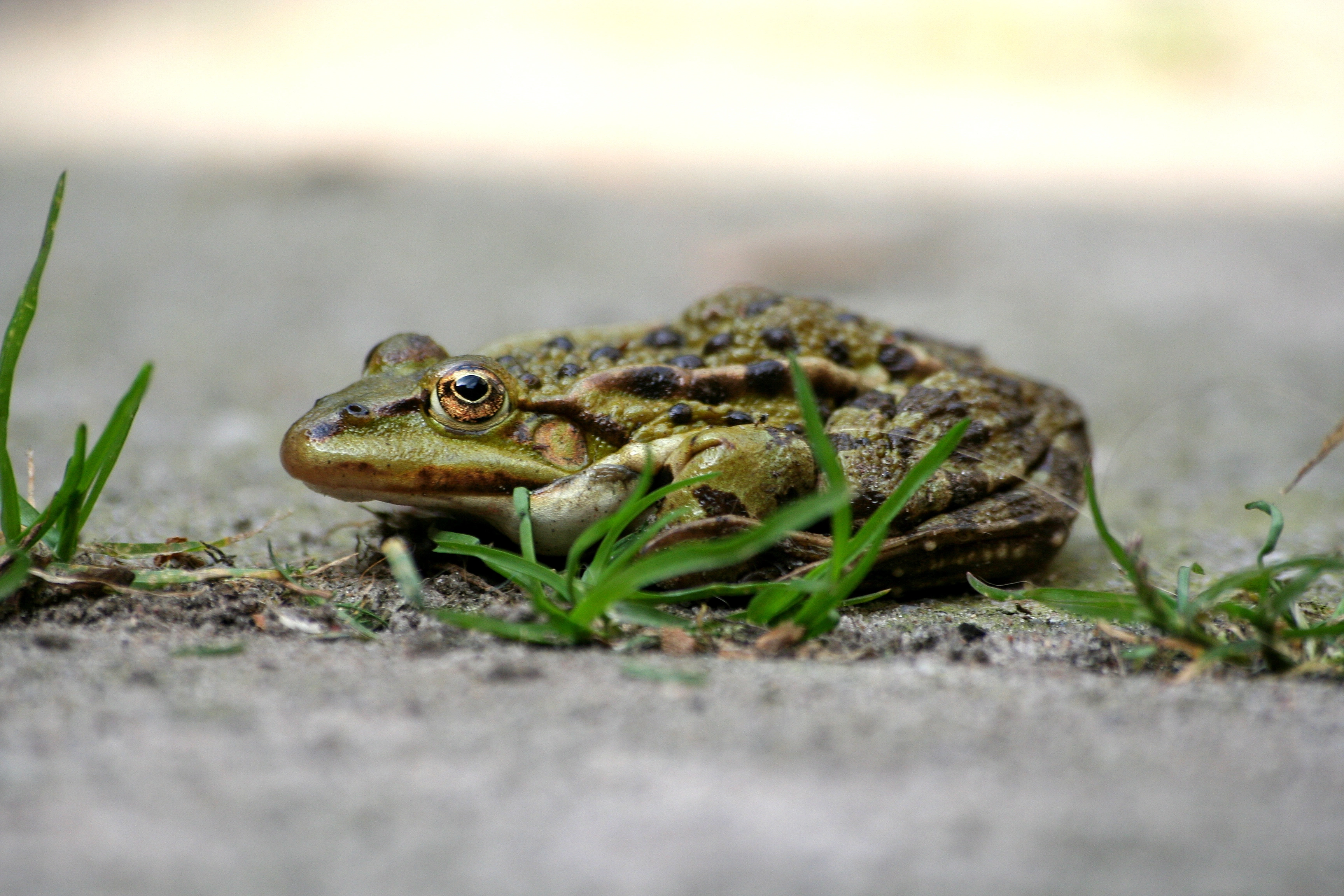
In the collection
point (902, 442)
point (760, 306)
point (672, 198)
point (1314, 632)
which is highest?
point (672, 198)

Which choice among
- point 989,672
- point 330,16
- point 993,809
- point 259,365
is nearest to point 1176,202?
point 259,365

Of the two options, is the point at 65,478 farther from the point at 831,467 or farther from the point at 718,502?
the point at 831,467

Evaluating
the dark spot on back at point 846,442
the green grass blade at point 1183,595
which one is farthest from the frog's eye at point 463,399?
the green grass blade at point 1183,595

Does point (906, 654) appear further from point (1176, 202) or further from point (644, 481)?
point (1176, 202)

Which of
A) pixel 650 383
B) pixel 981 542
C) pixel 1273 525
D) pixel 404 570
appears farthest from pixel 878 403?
pixel 404 570

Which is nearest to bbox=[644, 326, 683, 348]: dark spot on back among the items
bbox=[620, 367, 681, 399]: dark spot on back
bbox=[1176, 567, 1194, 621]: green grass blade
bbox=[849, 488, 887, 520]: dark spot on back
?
bbox=[620, 367, 681, 399]: dark spot on back

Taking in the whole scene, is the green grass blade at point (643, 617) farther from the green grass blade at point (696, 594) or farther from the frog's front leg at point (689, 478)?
the frog's front leg at point (689, 478)
